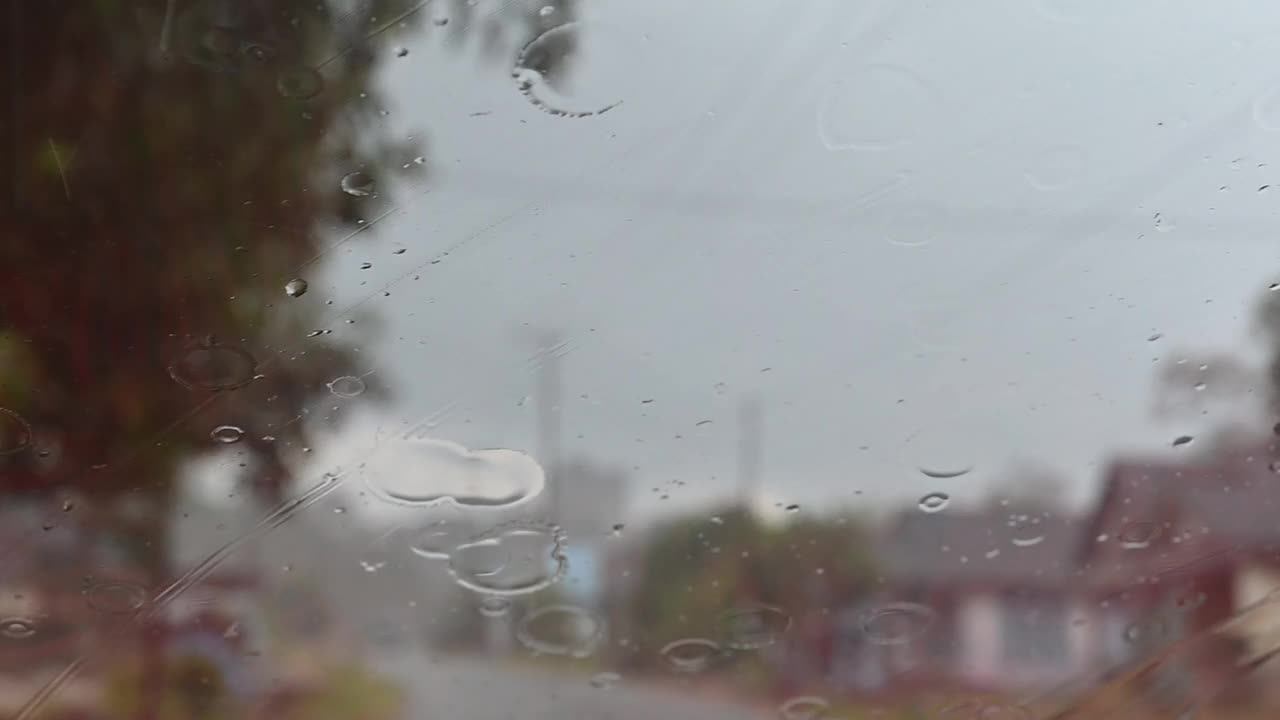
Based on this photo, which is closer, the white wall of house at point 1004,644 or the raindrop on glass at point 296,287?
the white wall of house at point 1004,644

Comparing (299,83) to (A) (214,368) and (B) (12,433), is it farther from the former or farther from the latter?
(B) (12,433)

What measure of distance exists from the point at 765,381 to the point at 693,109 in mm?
351

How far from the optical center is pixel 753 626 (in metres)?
1.26

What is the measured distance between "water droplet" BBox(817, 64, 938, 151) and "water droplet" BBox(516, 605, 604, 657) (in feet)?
2.13

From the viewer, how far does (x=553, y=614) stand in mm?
1272

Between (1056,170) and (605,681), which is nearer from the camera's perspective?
(605,681)

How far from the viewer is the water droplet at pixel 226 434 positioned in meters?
1.30

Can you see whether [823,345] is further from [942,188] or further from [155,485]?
[155,485]

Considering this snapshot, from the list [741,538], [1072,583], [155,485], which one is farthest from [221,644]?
[1072,583]

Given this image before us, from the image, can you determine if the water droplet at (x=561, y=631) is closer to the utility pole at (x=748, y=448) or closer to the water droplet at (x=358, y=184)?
the utility pole at (x=748, y=448)

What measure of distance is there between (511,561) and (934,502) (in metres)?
0.50

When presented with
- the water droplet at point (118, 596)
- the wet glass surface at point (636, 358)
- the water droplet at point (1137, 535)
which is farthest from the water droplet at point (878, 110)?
the water droplet at point (118, 596)

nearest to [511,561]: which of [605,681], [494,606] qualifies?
[494,606]

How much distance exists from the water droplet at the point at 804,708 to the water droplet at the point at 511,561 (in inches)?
11.7
